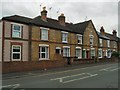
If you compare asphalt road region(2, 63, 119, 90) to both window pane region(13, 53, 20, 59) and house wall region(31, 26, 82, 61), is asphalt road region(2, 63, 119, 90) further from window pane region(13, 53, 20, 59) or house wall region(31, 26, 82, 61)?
house wall region(31, 26, 82, 61)

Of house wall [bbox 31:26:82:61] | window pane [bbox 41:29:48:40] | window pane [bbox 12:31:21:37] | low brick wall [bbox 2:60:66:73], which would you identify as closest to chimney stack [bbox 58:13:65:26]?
house wall [bbox 31:26:82:61]

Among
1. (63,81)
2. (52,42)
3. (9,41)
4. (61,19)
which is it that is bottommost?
(63,81)

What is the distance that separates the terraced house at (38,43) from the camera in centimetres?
2331

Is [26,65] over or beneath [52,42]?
beneath

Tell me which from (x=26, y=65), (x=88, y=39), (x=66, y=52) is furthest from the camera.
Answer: (x=88, y=39)

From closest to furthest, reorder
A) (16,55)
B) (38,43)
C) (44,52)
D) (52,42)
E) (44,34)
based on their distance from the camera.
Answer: (16,55) < (38,43) < (44,52) < (44,34) < (52,42)

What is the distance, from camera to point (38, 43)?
2750 centimetres

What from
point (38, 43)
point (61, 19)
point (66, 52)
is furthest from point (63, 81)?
point (61, 19)

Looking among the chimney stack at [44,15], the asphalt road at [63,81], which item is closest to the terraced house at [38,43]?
the chimney stack at [44,15]

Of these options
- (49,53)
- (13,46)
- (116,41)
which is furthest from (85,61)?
(116,41)

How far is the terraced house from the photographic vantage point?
23.3 metres

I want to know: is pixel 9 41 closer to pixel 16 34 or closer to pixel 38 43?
pixel 16 34

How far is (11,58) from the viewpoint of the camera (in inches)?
943

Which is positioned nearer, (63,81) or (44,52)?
(63,81)
